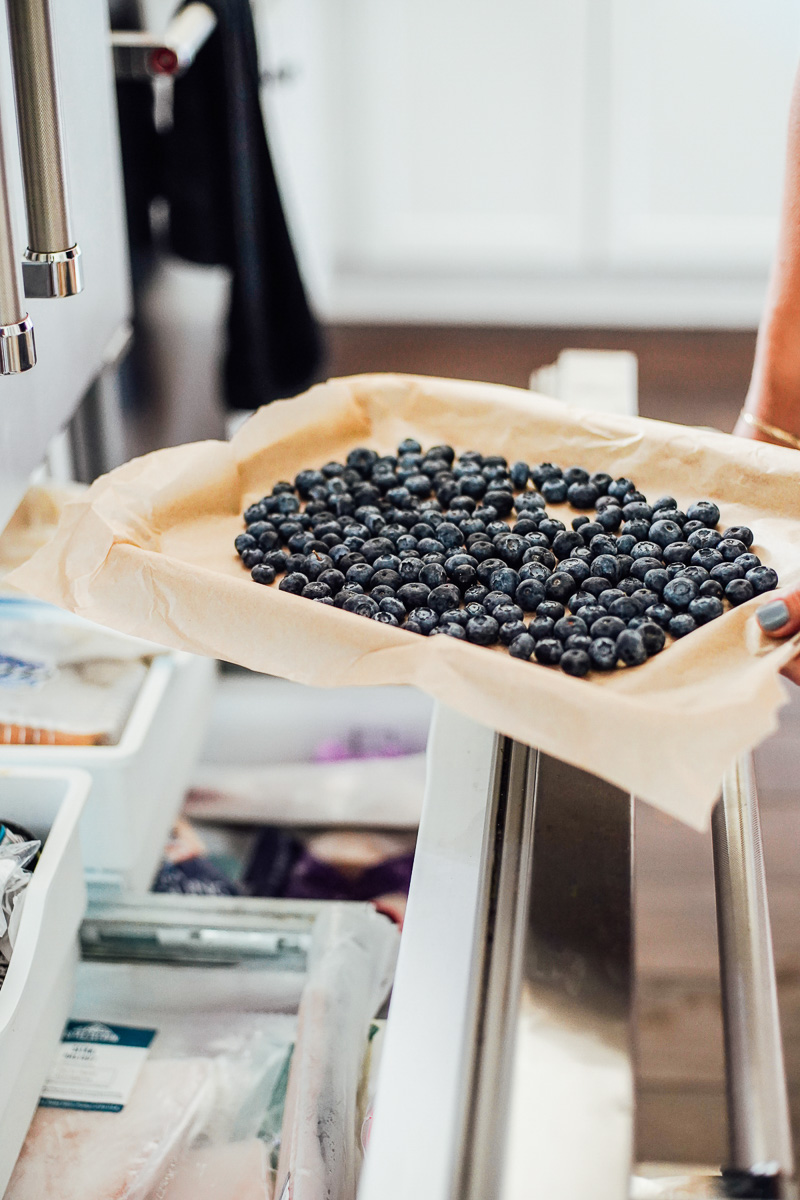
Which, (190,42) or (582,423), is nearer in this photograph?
(582,423)

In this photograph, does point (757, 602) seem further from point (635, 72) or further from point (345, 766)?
point (635, 72)

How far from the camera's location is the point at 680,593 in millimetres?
838

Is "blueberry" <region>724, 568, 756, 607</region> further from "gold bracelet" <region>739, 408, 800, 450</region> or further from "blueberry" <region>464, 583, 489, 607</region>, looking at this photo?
"gold bracelet" <region>739, 408, 800, 450</region>

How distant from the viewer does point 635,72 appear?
3498 millimetres

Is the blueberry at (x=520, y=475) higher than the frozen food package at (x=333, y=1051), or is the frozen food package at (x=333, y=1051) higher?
the blueberry at (x=520, y=475)

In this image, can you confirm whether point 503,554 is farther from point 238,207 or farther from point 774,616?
point 238,207

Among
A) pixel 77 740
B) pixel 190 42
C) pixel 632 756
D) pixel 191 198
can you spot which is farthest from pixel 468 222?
pixel 632 756

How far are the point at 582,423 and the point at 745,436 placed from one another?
0.18 meters

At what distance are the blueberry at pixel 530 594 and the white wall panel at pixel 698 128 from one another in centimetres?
314

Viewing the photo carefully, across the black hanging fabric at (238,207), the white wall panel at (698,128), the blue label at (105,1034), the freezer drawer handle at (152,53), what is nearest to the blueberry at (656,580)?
the blue label at (105,1034)

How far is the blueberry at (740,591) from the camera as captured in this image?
84cm

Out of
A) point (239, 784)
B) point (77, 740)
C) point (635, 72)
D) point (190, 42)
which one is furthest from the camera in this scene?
point (635, 72)

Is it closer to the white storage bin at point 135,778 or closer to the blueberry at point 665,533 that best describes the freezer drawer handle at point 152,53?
the white storage bin at point 135,778

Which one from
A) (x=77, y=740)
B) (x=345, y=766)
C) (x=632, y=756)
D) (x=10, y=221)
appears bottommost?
(x=345, y=766)
